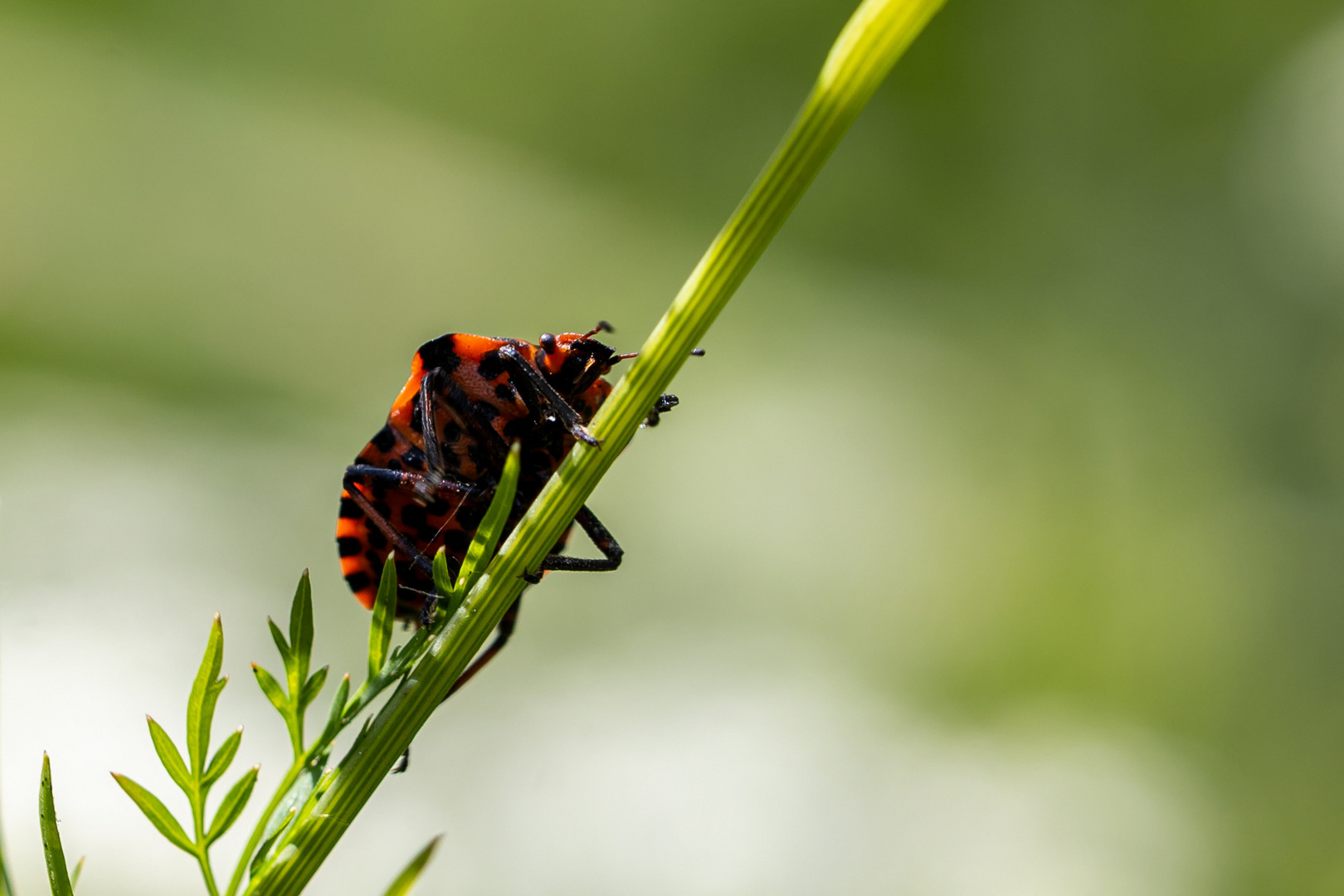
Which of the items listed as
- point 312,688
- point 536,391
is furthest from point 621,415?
point 536,391

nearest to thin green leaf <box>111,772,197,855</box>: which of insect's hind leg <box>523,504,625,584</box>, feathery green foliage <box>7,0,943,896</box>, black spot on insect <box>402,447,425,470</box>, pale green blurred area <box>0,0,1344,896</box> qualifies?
feathery green foliage <box>7,0,943,896</box>

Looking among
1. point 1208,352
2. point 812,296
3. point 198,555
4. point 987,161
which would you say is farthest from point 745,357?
point 198,555

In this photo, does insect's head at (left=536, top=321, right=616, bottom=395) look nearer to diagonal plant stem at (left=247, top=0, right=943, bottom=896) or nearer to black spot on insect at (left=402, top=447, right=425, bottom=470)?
black spot on insect at (left=402, top=447, right=425, bottom=470)

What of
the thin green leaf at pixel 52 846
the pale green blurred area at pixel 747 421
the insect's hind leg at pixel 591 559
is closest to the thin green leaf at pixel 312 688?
the thin green leaf at pixel 52 846

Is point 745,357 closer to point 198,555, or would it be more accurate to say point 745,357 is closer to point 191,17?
point 198,555

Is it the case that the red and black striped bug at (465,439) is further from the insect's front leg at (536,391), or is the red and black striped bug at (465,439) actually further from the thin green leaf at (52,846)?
the thin green leaf at (52,846)

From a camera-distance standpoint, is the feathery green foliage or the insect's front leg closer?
the feathery green foliage
